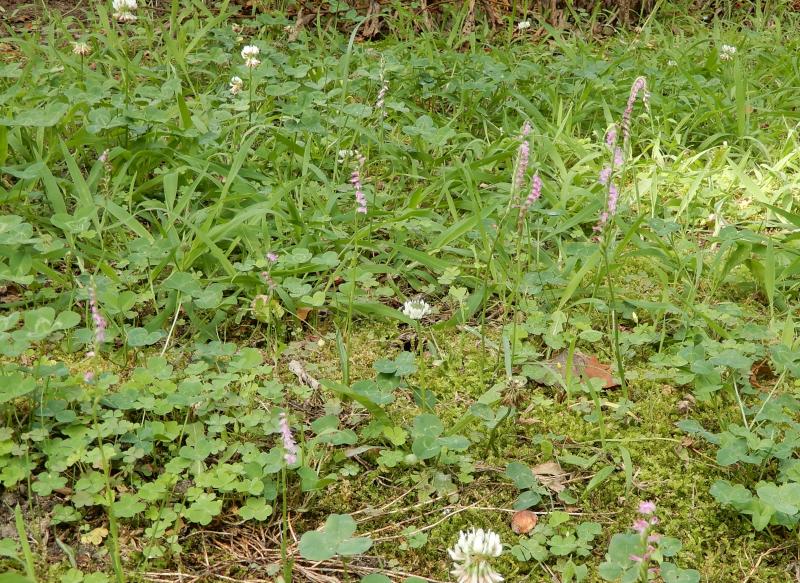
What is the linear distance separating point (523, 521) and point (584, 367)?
0.63 meters

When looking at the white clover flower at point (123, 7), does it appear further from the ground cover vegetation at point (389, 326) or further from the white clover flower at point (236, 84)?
→ the white clover flower at point (236, 84)

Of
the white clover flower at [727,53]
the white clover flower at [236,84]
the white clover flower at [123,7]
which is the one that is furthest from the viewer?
the white clover flower at [727,53]

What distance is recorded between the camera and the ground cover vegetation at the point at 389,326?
179 centimetres

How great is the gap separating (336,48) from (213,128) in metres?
1.49

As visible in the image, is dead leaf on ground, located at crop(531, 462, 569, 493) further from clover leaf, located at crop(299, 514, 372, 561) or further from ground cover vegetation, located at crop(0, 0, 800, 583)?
clover leaf, located at crop(299, 514, 372, 561)

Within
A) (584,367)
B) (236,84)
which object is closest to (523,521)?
(584,367)

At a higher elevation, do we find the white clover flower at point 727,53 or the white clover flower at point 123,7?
the white clover flower at point 123,7

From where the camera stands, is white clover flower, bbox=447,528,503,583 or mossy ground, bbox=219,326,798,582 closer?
white clover flower, bbox=447,528,503,583

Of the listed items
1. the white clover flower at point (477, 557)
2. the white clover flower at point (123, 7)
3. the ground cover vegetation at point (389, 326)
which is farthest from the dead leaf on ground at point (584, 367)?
the white clover flower at point (123, 7)

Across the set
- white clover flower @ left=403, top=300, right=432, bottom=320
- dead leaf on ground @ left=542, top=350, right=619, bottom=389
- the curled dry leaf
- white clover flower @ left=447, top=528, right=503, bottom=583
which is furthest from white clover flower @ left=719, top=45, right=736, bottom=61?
white clover flower @ left=447, top=528, right=503, bottom=583

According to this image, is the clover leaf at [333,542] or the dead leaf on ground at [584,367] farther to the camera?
the dead leaf on ground at [584,367]

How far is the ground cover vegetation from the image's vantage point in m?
1.79

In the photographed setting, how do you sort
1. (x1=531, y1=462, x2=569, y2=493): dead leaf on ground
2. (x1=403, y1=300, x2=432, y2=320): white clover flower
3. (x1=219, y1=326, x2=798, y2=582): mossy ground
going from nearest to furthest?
(x1=219, y1=326, x2=798, y2=582): mossy ground, (x1=531, y1=462, x2=569, y2=493): dead leaf on ground, (x1=403, y1=300, x2=432, y2=320): white clover flower

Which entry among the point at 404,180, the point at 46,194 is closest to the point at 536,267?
A: the point at 404,180
